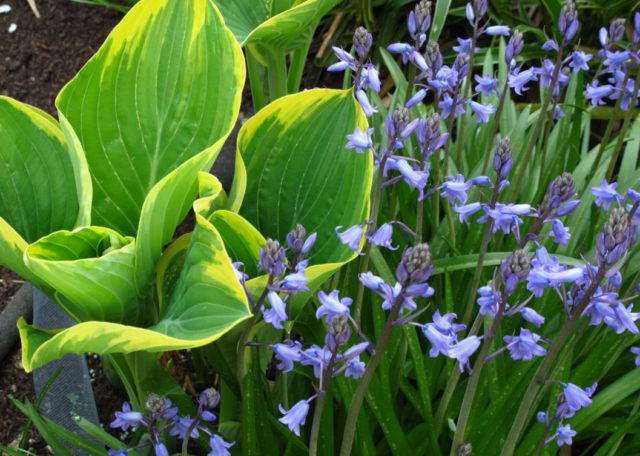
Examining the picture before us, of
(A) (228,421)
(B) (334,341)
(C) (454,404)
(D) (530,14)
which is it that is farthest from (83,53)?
(B) (334,341)

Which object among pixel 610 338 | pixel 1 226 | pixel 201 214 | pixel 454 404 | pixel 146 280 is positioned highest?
pixel 1 226

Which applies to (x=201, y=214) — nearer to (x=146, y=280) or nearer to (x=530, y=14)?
(x=146, y=280)

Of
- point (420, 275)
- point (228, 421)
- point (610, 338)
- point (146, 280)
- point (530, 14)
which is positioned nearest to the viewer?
point (420, 275)

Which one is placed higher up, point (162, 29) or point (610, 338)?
point (162, 29)

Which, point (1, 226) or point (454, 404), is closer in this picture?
point (1, 226)

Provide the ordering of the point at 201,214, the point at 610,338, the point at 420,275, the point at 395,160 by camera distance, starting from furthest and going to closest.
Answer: the point at 610,338 < the point at 201,214 < the point at 395,160 < the point at 420,275

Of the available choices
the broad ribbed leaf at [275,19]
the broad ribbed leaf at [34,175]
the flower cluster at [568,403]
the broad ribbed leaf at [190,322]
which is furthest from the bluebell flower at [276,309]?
the broad ribbed leaf at [275,19]

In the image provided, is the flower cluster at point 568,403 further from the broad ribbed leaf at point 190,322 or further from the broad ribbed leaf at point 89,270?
the broad ribbed leaf at point 89,270
